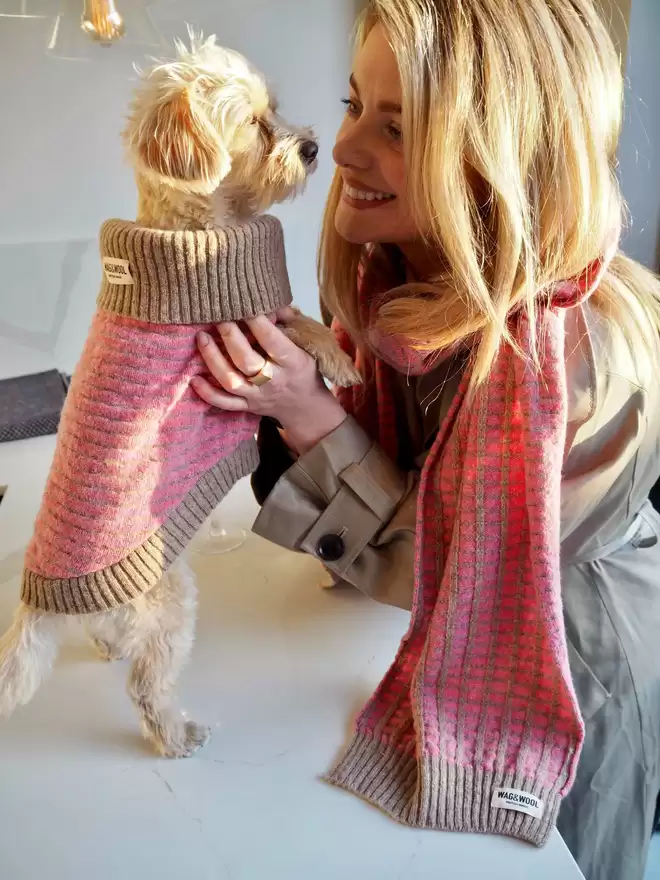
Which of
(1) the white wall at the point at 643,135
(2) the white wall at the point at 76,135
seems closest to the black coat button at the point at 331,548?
(1) the white wall at the point at 643,135

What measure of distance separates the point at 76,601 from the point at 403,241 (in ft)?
1.83

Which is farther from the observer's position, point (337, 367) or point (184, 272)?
point (337, 367)

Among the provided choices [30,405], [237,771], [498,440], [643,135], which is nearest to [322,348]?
[498,440]

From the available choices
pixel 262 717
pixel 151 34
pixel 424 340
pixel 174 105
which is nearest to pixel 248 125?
pixel 174 105

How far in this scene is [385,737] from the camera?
71 centimetres

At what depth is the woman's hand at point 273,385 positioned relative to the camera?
715 millimetres

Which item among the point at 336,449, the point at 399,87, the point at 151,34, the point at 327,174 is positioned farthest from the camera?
the point at 327,174

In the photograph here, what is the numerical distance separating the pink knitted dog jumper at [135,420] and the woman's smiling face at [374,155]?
0.41 ft

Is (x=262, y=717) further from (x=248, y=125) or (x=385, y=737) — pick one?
(x=248, y=125)

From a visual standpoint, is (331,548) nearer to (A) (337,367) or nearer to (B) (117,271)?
(A) (337,367)

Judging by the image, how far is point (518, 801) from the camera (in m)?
0.62

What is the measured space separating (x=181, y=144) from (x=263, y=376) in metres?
0.26

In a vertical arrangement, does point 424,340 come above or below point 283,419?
above

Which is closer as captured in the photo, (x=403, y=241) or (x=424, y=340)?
(x=424, y=340)
